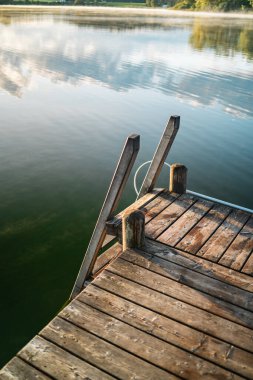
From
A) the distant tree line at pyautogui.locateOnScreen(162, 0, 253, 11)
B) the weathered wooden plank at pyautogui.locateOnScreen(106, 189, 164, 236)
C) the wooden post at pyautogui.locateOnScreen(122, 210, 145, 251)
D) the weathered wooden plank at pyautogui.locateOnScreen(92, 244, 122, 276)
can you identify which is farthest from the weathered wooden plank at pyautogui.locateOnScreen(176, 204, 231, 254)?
the distant tree line at pyautogui.locateOnScreen(162, 0, 253, 11)

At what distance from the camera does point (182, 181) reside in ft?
26.6

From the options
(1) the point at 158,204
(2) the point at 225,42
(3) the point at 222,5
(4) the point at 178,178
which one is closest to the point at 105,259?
(1) the point at 158,204

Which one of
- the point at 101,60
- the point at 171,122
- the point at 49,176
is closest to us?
the point at 171,122

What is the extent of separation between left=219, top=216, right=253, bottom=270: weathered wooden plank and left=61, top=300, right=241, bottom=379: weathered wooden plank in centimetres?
202

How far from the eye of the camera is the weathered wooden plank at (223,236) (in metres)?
6.12

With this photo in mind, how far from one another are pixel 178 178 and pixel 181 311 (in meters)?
3.79

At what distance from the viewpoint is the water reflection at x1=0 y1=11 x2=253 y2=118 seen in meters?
25.5

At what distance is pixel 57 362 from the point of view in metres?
4.08

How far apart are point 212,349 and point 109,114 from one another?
17.2 m

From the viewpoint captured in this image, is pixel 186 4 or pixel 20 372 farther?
pixel 186 4

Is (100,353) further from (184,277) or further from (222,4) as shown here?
(222,4)

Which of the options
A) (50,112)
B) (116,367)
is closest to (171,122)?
(116,367)

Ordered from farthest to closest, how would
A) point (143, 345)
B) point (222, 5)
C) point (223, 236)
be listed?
point (222, 5), point (223, 236), point (143, 345)

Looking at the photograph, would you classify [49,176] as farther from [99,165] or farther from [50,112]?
[50,112]
